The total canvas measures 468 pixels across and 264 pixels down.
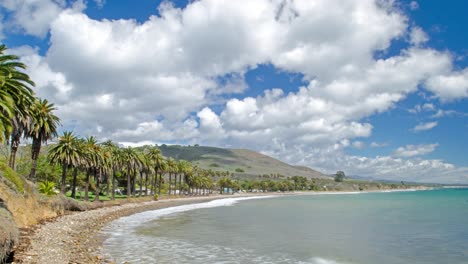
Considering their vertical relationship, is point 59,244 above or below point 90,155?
below

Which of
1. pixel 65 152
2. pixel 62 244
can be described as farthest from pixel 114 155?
pixel 62 244

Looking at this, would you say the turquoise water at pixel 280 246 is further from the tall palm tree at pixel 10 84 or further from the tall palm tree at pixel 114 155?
the tall palm tree at pixel 114 155

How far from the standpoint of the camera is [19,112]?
105 feet

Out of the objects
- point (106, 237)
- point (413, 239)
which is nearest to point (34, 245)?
point (106, 237)

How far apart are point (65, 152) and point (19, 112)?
25.8m

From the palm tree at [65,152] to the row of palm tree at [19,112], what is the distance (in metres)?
5.06

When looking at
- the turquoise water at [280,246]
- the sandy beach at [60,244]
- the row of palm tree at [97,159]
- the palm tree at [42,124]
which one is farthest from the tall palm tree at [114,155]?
the sandy beach at [60,244]

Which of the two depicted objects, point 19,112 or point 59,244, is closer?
point 59,244

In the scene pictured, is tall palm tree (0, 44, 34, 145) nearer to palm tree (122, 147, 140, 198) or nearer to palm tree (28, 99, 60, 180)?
palm tree (28, 99, 60, 180)

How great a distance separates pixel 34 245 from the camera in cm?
2122

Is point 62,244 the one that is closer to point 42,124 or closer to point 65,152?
point 42,124

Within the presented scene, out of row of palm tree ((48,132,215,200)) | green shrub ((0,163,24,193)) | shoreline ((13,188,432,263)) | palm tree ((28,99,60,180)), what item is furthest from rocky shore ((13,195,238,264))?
row of palm tree ((48,132,215,200))

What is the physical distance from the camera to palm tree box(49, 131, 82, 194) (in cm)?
5649

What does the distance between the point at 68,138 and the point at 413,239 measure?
49.7 metres
